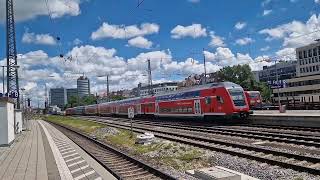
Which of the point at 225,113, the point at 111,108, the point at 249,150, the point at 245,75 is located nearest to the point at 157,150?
the point at 249,150

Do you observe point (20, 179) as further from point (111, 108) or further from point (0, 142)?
point (111, 108)

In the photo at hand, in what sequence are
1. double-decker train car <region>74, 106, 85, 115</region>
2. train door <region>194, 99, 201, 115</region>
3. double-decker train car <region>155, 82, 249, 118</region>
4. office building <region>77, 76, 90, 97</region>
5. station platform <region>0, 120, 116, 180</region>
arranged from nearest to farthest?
station platform <region>0, 120, 116, 180</region>
double-decker train car <region>155, 82, 249, 118</region>
train door <region>194, 99, 201, 115</region>
double-decker train car <region>74, 106, 85, 115</region>
office building <region>77, 76, 90, 97</region>

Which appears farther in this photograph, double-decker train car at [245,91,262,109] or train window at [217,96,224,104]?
double-decker train car at [245,91,262,109]

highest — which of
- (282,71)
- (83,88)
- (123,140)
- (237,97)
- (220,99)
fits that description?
(282,71)

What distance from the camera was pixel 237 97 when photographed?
125 ft

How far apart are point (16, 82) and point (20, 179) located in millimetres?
43435

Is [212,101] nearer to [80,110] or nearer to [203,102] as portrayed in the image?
[203,102]

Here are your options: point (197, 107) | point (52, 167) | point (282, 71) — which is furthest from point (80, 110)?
point (52, 167)

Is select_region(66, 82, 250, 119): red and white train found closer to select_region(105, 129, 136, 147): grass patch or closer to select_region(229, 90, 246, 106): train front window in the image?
select_region(229, 90, 246, 106): train front window

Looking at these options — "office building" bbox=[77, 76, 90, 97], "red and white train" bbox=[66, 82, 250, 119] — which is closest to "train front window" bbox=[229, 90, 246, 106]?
"red and white train" bbox=[66, 82, 250, 119]

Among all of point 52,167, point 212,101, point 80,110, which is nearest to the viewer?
point 52,167

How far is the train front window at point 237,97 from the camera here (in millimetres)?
37656

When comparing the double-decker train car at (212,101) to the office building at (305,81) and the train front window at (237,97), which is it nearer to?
the train front window at (237,97)

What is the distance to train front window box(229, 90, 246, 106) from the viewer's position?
37656mm
